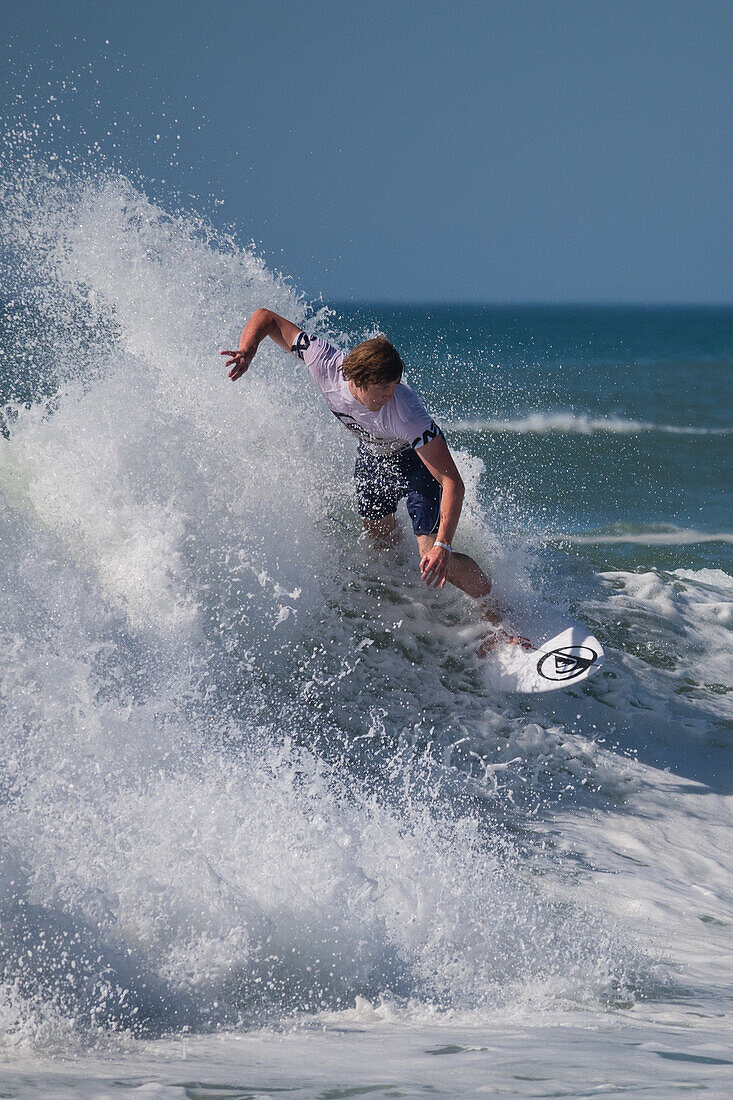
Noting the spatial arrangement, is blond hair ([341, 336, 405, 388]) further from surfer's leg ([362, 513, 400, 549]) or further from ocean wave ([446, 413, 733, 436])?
ocean wave ([446, 413, 733, 436])

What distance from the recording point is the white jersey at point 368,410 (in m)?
4.42

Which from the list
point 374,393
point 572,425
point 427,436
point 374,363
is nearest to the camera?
point 374,363

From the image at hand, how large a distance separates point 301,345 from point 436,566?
1.41 m

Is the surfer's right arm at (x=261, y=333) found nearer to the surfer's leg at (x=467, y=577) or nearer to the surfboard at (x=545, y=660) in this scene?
the surfer's leg at (x=467, y=577)

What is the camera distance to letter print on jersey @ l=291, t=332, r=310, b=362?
15.5ft

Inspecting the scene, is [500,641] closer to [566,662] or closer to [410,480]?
[566,662]

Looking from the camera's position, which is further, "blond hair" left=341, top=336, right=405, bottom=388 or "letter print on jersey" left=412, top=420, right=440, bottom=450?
"letter print on jersey" left=412, top=420, right=440, bottom=450

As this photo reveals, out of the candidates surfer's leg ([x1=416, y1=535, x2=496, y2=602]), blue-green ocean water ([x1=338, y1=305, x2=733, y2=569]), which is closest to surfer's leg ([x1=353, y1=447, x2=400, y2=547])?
surfer's leg ([x1=416, y1=535, x2=496, y2=602])

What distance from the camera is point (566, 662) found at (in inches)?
203

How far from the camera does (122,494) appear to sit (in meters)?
5.24

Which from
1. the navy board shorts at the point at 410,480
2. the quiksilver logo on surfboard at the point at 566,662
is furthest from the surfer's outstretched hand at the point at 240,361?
the quiksilver logo on surfboard at the point at 566,662

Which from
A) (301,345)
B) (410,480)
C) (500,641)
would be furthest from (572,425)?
(301,345)

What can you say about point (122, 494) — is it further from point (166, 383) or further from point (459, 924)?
point (459, 924)

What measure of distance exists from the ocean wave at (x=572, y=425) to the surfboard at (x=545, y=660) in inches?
443
